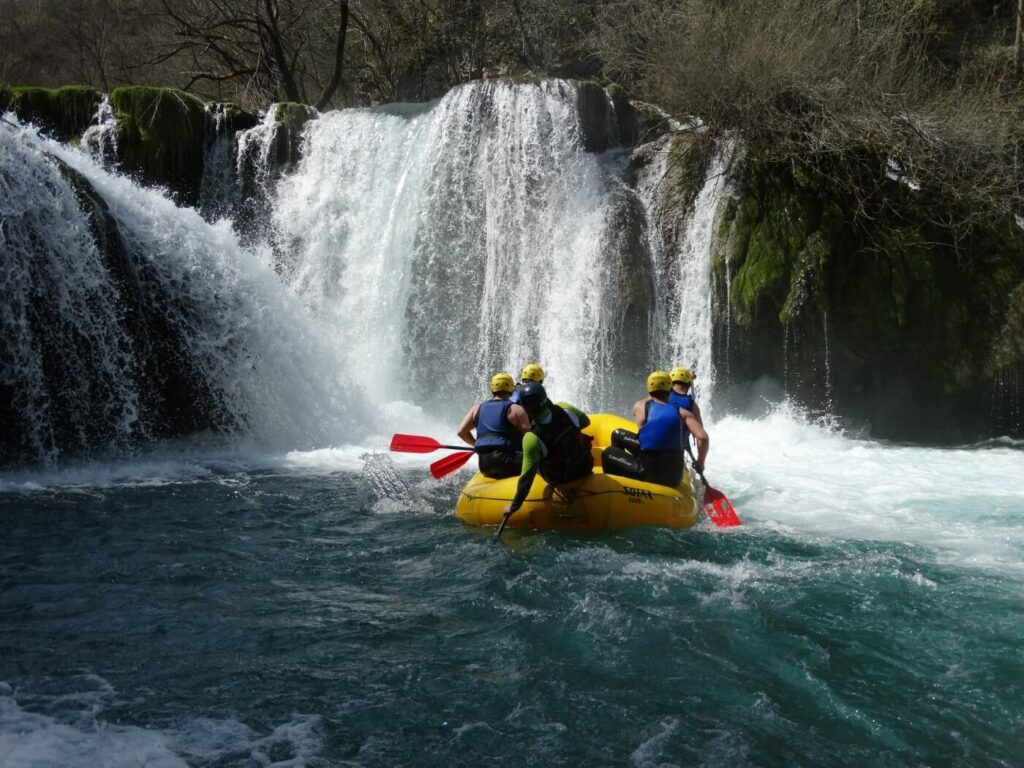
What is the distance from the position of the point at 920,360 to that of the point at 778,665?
830 centimetres

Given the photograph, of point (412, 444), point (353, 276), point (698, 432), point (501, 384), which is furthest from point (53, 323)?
point (698, 432)

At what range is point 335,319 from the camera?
484 inches

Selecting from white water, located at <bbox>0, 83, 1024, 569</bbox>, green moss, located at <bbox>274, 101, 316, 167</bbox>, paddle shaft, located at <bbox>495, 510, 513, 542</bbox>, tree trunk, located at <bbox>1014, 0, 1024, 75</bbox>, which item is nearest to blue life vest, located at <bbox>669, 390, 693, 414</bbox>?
white water, located at <bbox>0, 83, 1024, 569</bbox>

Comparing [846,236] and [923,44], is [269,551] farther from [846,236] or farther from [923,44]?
[923,44]

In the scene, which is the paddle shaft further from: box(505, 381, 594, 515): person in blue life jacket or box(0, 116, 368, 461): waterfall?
box(0, 116, 368, 461): waterfall

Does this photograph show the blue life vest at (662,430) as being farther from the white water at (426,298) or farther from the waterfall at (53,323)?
the waterfall at (53,323)

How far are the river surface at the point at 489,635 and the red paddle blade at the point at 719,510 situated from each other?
0.31 ft

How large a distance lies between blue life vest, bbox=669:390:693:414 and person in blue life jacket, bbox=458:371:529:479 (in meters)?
1.11

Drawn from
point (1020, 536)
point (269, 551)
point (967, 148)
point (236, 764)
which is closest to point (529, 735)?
point (236, 764)

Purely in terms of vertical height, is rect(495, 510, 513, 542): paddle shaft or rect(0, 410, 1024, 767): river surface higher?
rect(495, 510, 513, 542): paddle shaft

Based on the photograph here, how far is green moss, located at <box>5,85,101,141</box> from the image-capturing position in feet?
42.2

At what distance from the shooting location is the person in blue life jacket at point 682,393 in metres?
6.89

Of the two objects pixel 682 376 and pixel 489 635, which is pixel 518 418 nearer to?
pixel 682 376

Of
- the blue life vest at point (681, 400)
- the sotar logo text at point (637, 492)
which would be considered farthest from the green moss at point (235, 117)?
the sotar logo text at point (637, 492)
